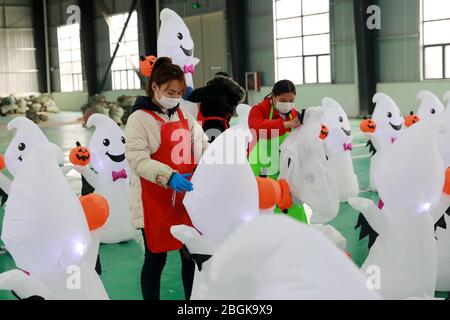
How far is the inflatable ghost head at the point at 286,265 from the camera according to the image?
1.24 metres

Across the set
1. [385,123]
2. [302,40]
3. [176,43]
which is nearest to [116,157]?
[176,43]

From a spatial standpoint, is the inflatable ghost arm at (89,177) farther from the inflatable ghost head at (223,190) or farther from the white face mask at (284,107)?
the inflatable ghost head at (223,190)

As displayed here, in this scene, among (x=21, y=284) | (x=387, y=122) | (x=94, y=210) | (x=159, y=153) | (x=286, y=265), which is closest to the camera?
(x=286, y=265)

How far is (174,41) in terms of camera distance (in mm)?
4621

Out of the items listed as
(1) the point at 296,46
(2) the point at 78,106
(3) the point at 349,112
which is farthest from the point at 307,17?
(2) the point at 78,106

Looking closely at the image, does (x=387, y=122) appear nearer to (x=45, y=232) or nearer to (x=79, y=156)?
(x=79, y=156)

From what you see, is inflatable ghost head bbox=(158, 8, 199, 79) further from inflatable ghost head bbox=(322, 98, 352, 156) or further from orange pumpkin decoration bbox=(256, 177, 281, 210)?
orange pumpkin decoration bbox=(256, 177, 281, 210)

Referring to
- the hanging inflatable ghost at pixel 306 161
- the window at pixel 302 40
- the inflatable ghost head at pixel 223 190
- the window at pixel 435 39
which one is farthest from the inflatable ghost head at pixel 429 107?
the window at pixel 302 40

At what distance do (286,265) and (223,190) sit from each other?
1145mm

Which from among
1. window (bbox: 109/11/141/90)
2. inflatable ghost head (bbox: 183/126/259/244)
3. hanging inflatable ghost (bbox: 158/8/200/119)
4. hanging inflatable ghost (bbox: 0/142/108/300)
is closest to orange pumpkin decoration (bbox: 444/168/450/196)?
inflatable ghost head (bbox: 183/126/259/244)

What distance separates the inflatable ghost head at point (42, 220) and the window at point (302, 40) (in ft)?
47.6

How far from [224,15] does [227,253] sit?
Result: 18418 mm

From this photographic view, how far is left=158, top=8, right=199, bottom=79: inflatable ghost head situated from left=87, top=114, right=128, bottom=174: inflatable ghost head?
2.30 feet
